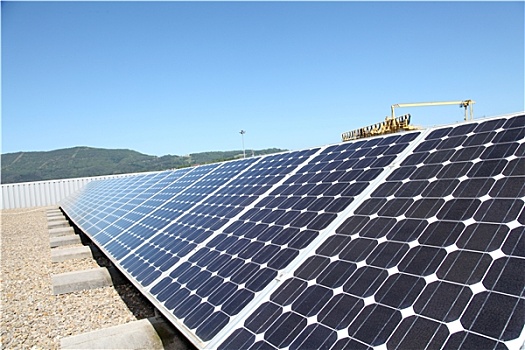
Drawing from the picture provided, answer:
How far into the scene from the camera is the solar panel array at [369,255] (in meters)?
3.53

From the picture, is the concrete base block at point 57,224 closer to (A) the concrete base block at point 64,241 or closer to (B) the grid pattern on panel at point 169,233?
(A) the concrete base block at point 64,241

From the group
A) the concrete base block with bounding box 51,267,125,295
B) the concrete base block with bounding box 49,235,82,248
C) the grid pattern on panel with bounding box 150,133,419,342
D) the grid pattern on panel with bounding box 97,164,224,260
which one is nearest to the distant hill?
the concrete base block with bounding box 49,235,82,248

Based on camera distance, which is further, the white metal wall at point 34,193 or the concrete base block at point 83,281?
the white metal wall at point 34,193

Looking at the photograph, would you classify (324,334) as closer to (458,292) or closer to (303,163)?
(458,292)

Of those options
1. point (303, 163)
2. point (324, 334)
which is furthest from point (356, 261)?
point (303, 163)

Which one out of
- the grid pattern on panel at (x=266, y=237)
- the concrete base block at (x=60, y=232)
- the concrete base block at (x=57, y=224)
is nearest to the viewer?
the grid pattern on panel at (x=266, y=237)

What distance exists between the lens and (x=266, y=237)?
667 cm

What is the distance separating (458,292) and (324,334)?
1.36 metres

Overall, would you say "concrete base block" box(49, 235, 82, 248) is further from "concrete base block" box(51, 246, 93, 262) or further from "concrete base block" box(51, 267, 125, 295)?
"concrete base block" box(51, 267, 125, 295)

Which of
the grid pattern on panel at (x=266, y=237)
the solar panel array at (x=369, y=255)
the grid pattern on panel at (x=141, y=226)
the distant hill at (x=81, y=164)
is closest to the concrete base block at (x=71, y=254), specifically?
the grid pattern on panel at (x=141, y=226)

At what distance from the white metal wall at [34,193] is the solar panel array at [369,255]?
1907 inches

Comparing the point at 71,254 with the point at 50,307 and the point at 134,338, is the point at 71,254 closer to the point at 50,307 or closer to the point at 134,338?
the point at 50,307

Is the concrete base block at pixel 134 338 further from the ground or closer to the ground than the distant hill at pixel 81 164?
closer to the ground

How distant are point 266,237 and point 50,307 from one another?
868cm
